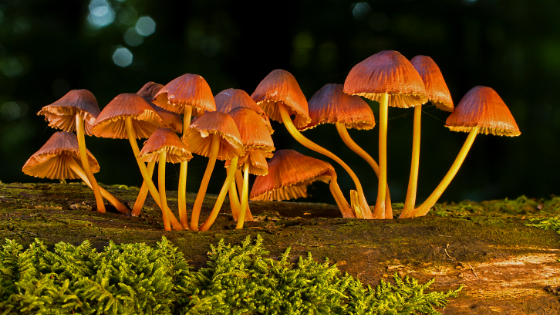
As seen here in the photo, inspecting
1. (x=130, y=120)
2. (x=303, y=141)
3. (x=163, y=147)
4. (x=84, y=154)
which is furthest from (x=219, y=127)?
(x=84, y=154)

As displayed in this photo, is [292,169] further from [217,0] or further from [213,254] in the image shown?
[217,0]

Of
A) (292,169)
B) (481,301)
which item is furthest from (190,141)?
(481,301)

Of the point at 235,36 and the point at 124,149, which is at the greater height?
the point at 235,36

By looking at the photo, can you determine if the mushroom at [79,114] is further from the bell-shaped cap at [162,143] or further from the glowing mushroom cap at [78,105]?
the bell-shaped cap at [162,143]

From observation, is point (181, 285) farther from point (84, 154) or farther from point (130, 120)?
point (84, 154)

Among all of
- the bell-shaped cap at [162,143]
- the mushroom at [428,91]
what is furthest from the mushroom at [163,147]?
the mushroom at [428,91]
